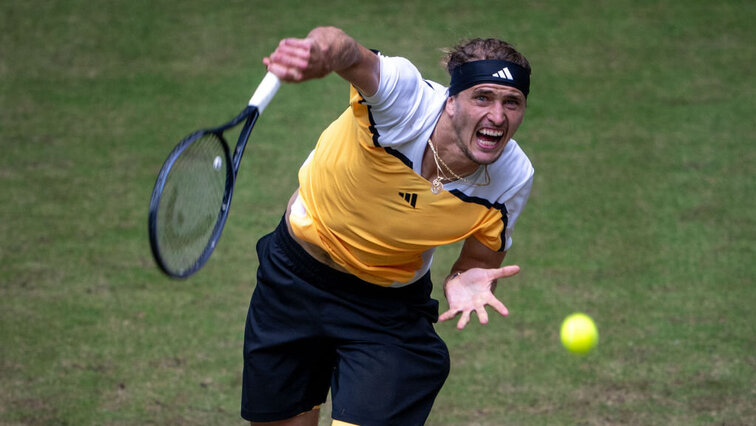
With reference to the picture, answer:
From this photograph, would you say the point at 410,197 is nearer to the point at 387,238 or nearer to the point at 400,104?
the point at 387,238

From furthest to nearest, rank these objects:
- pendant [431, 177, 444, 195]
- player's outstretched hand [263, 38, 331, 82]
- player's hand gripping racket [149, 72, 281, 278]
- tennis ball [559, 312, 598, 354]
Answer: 1. tennis ball [559, 312, 598, 354]
2. pendant [431, 177, 444, 195]
3. player's hand gripping racket [149, 72, 281, 278]
4. player's outstretched hand [263, 38, 331, 82]

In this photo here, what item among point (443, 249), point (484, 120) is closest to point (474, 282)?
point (484, 120)

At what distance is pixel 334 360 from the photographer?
3902 millimetres

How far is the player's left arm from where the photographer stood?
11.4 ft

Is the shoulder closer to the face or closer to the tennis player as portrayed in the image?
the tennis player

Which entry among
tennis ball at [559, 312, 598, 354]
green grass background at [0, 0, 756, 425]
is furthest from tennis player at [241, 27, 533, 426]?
green grass background at [0, 0, 756, 425]

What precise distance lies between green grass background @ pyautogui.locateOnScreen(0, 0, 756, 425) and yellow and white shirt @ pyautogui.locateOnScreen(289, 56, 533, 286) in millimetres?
1534

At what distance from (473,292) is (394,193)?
478 millimetres

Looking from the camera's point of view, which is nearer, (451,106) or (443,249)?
(451,106)

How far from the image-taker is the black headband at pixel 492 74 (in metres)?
3.36

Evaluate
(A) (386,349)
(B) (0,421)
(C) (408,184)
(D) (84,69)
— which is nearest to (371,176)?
(C) (408,184)

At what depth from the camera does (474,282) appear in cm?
360

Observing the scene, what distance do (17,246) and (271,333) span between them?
10.5 feet

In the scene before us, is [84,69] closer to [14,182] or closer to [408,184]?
[14,182]
